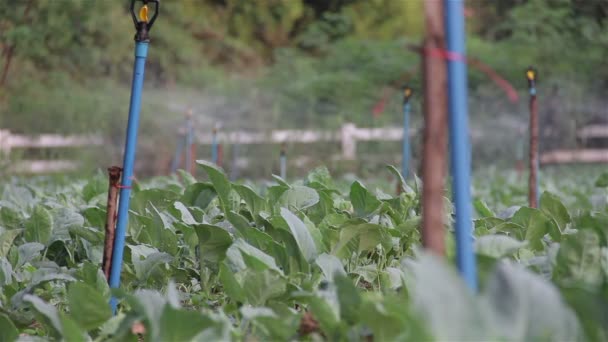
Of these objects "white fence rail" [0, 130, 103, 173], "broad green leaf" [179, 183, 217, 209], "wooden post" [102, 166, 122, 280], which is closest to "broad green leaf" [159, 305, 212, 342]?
"wooden post" [102, 166, 122, 280]

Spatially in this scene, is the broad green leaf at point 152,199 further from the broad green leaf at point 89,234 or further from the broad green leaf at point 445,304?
the broad green leaf at point 445,304

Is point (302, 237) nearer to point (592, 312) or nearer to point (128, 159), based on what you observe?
point (128, 159)

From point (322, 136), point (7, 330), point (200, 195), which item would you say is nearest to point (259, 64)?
point (322, 136)

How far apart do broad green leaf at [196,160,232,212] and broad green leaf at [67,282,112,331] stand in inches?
32.6

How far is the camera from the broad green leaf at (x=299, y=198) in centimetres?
229

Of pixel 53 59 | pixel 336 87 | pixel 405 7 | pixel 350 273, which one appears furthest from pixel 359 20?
pixel 350 273

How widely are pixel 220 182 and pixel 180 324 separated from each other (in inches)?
45.1

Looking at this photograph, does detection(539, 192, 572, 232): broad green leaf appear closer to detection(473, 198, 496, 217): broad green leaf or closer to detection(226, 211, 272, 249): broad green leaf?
detection(473, 198, 496, 217): broad green leaf

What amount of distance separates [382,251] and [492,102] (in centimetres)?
1158

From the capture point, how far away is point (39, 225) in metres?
2.44

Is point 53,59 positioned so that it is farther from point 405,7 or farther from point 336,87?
point 405,7

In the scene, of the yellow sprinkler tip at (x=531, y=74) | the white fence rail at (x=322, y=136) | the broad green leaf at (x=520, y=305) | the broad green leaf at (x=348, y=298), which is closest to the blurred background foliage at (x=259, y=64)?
the white fence rail at (x=322, y=136)

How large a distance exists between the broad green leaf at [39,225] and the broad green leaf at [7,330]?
868mm

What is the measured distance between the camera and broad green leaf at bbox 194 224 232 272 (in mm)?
1926
